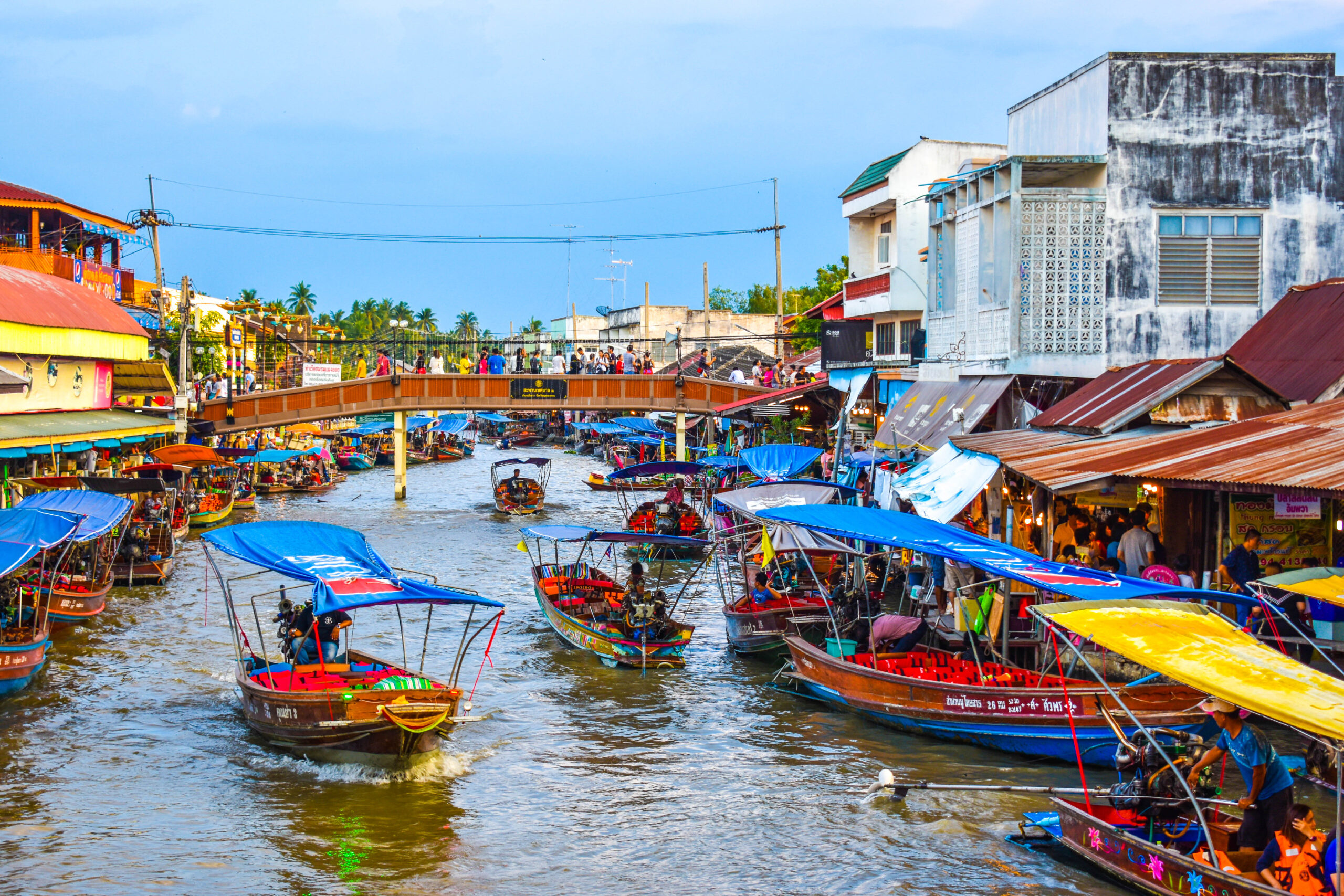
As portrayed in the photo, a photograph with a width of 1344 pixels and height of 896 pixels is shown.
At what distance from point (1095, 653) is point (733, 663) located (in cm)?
750

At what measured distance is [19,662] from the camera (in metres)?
17.1

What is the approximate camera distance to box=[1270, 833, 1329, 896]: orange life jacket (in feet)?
28.4

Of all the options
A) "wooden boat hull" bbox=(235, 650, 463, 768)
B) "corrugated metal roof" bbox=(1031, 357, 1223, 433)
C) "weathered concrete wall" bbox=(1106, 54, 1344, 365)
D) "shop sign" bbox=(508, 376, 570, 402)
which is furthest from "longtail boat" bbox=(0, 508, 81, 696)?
"shop sign" bbox=(508, 376, 570, 402)

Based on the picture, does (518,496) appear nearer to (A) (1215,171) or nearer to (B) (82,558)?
(B) (82,558)

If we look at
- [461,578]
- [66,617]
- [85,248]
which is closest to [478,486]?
[85,248]

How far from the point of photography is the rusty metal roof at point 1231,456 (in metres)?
12.9

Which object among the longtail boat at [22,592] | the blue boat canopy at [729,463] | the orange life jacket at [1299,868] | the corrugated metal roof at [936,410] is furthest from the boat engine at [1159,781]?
the blue boat canopy at [729,463]

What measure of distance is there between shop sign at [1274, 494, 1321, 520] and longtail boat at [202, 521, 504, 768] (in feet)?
31.0

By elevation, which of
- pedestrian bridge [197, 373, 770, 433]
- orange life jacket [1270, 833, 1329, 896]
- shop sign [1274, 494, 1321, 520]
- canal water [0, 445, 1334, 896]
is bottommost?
canal water [0, 445, 1334, 896]

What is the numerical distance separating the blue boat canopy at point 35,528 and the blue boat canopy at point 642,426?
3210 cm

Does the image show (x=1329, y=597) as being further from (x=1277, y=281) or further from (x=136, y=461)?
(x=136, y=461)

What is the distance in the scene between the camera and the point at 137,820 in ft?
43.6

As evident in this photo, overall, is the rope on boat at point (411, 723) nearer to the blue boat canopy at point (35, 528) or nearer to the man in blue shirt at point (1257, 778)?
the blue boat canopy at point (35, 528)

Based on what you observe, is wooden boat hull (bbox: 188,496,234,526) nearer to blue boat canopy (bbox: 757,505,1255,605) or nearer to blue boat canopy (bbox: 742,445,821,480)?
blue boat canopy (bbox: 742,445,821,480)
